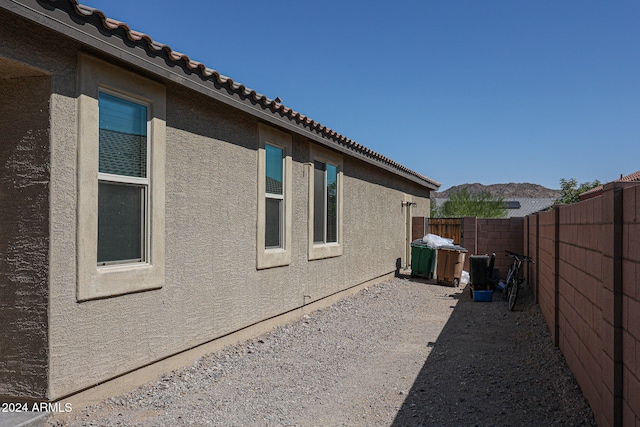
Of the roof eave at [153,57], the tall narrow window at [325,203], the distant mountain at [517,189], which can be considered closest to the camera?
the roof eave at [153,57]

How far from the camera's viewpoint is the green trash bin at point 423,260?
49.0ft

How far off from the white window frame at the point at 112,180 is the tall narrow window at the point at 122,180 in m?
0.04

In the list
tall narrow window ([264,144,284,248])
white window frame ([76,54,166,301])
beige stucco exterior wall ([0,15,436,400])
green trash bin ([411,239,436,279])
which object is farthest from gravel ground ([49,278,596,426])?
green trash bin ([411,239,436,279])

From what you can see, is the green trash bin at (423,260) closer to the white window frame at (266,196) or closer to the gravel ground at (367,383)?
the gravel ground at (367,383)

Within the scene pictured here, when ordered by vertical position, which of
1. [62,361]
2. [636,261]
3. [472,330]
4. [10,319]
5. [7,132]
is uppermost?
[7,132]

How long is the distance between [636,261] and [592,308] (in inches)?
58.9

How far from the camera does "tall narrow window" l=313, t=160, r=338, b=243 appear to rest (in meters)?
9.71

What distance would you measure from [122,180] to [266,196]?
294 cm

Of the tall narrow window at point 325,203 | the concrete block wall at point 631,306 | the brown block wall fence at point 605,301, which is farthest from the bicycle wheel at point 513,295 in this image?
the concrete block wall at point 631,306

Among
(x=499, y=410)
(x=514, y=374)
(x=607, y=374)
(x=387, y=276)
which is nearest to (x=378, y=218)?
(x=387, y=276)

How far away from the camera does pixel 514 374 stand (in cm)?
596

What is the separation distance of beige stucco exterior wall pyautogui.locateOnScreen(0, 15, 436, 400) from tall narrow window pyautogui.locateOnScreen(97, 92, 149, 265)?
341mm

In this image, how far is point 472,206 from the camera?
36.9m

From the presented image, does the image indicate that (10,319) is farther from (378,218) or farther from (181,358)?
(378,218)
